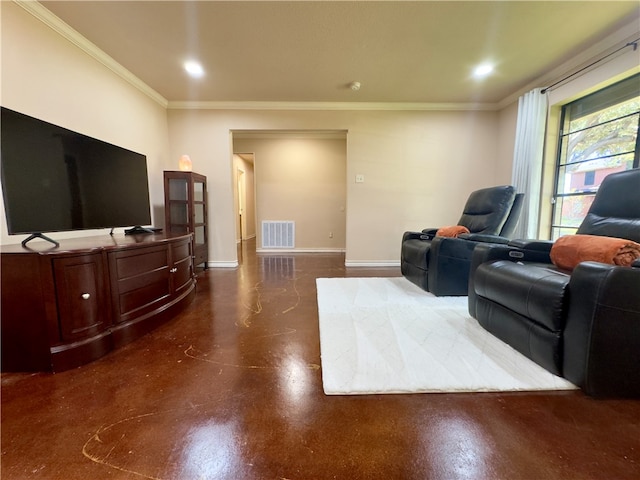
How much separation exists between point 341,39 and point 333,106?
137cm

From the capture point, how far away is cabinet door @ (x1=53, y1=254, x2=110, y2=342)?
1.33 meters

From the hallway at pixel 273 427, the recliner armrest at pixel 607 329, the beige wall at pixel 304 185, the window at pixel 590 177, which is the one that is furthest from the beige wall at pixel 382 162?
the recliner armrest at pixel 607 329

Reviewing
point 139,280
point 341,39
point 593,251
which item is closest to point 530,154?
point 593,251

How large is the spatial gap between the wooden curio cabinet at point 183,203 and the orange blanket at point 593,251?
333 centimetres

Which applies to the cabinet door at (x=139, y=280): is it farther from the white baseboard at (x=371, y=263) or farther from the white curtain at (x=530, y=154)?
the white curtain at (x=530, y=154)

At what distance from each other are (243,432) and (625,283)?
1634mm

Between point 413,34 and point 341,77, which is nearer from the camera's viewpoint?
point 413,34

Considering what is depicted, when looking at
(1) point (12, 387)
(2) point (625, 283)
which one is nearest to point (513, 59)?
(2) point (625, 283)

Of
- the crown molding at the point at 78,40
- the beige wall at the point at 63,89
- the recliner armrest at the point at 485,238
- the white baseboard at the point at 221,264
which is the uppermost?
the crown molding at the point at 78,40

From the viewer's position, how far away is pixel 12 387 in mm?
1202

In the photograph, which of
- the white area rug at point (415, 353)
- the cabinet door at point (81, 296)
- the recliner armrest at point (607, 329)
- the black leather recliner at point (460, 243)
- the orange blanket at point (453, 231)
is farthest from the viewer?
the orange blanket at point (453, 231)

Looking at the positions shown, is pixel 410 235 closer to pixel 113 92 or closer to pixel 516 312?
pixel 516 312

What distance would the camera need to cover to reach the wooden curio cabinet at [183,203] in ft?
10.4

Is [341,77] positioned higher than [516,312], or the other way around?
[341,77]
